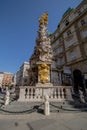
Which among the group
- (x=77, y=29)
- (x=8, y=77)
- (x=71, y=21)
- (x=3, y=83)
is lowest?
(x=3, y=83)

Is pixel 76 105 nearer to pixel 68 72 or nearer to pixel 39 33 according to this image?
pixel 39 33

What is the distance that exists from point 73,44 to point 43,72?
16.1 m

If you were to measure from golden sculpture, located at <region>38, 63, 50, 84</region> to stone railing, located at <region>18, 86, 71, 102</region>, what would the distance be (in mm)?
976

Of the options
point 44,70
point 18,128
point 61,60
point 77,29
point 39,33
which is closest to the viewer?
point 18,128

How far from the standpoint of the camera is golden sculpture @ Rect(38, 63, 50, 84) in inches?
351

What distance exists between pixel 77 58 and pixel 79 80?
5039 millimetres

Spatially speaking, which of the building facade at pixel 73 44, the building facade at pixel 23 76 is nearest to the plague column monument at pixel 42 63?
the building facade at pixel 23 76

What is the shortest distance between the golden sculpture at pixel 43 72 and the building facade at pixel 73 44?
855cm

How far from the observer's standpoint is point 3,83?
80438 millimetres

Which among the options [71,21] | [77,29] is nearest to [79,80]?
[77,29]

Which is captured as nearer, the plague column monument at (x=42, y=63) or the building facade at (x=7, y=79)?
the plague column monument at (x=42, y=63)

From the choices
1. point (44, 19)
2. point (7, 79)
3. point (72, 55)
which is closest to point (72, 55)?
point (72, 55)

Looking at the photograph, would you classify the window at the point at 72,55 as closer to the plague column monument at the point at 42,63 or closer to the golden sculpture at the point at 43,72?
the plague column monument at the point at 42,63

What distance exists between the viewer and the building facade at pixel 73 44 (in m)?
19.8
